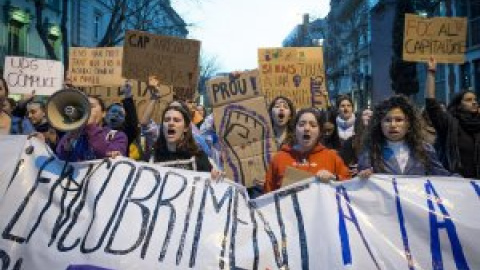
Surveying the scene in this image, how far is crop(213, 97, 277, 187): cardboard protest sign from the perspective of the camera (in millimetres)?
5102

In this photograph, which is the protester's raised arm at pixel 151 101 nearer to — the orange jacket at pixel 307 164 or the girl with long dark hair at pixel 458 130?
the orange jacket at pixel 307 164

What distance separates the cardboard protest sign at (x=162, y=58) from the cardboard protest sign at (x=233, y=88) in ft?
1.79

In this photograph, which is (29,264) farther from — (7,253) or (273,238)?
(273,238)

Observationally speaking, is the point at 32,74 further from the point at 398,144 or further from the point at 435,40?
the point at 398,144

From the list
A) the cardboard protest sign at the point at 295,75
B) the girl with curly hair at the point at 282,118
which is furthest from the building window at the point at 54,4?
the girl with curly hair at the point at 282,118

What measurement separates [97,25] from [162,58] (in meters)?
30.0

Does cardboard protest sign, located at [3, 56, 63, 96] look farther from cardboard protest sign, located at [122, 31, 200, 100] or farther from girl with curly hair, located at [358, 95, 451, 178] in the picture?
girl with curly hair, located at [358, 95, 451, 178]

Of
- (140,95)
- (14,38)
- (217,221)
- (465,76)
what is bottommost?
(217,221)

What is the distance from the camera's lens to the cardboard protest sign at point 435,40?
586 cm

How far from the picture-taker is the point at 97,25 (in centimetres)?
3447

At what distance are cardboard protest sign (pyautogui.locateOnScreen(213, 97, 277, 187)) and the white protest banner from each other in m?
1.24

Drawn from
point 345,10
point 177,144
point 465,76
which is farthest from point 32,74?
point 345,10

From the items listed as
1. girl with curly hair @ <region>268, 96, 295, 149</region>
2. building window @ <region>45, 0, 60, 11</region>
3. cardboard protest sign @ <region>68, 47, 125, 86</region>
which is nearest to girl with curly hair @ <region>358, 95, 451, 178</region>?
girl with curly hair @ <region>268, 96, 295, 149</region>

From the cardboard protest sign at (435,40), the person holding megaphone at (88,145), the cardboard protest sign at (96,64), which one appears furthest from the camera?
the cardboard protest sign at (96,64)
